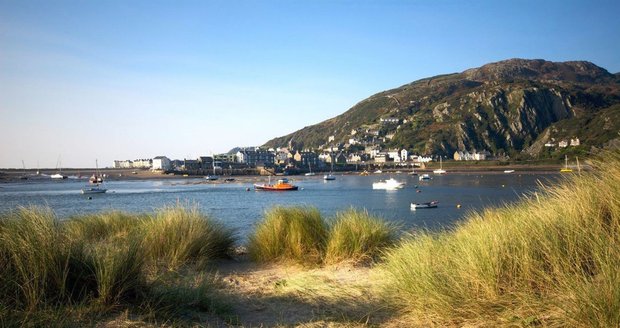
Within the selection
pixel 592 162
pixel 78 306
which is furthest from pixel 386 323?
pixel 592 162

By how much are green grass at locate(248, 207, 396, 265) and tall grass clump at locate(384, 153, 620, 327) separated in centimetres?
310

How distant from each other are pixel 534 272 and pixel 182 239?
252 inches

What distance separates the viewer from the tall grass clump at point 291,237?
362 inches

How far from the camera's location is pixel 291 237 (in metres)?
9.40

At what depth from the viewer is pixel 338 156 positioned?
19900 cm

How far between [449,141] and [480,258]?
Result: 17944 centimetres

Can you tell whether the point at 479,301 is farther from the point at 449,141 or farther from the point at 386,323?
the point at 449,141

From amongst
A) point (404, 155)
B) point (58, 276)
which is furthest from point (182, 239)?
point (404, 155)

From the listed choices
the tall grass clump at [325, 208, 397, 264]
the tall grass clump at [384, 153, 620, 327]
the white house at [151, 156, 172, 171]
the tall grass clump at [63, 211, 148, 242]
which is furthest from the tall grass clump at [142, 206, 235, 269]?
the white house at [151, 156, 172, 171]

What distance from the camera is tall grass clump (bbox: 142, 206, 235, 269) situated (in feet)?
27.8

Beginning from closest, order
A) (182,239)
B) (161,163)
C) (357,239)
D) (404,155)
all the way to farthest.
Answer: (182,239)
(357,239)
(404,155)
(161,163)

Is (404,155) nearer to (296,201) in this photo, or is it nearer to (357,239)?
(296,201)

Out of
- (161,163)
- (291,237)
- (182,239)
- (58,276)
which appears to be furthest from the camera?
(161,163)

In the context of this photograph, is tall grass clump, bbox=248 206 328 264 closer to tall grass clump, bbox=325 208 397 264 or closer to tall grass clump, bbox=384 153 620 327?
tall grass clump, bbox=325 208 397 264
